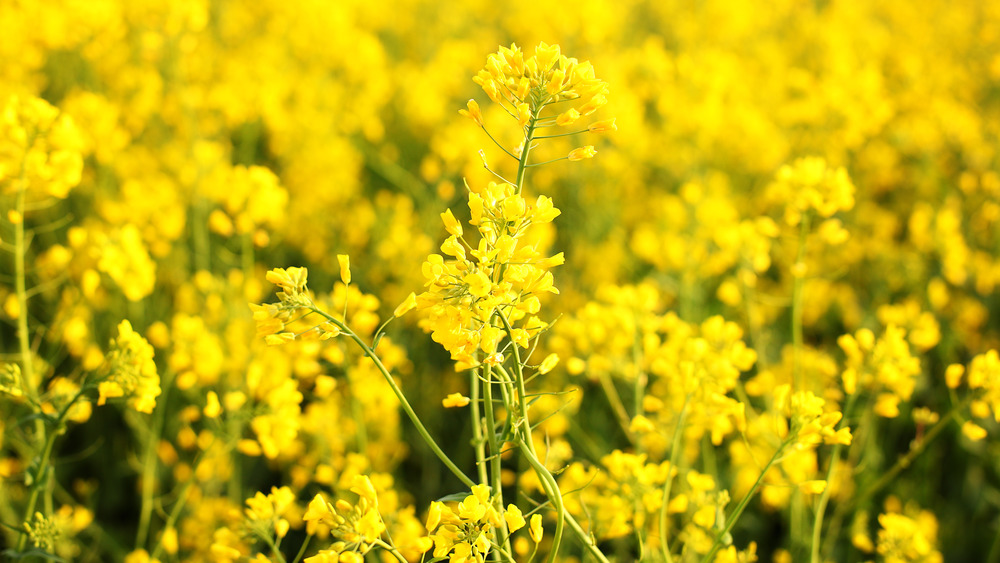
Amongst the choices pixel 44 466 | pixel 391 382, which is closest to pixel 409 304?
pixel 391 382

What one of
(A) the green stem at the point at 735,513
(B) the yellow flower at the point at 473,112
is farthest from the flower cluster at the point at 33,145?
(A) the green stem at the point at 735,513

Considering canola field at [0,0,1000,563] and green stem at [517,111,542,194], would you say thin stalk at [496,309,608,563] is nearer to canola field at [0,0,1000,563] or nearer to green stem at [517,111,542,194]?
canola field at [0,0,1000,563]

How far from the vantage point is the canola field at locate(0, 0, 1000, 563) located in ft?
5.02

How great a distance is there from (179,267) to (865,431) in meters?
3.39

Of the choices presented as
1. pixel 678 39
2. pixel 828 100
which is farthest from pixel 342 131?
pixel 678 39

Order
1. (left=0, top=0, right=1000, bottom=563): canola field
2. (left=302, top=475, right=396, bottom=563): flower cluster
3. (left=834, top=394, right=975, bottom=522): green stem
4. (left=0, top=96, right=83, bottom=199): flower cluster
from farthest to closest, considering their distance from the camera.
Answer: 1. (left=0, top=96, right=83, bottom=199): flower cluster
2. (left=834, top=394, right=975, bottom=522): green stem
3. (left=0, top=0, right=1000, bottom=563): canola field
4. (left=302, top=475, right=396, bottom=563): flower cluster

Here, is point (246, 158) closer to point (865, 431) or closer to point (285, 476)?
point (285, 476)

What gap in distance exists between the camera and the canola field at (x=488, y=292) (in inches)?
60.3

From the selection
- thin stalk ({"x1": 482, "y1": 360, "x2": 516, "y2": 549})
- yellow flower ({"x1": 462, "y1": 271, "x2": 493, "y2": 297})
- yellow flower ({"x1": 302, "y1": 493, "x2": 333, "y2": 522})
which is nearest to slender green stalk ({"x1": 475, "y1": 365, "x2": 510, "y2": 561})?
thin stalk ({"x1": 482, "y1": 360, "x2": 516, "y2": 549})

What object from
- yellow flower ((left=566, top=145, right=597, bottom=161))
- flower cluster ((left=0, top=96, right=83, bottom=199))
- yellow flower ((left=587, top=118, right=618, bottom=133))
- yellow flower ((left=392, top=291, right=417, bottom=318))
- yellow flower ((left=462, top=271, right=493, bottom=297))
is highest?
flower cluster ((left=0, top=96, right=83, bottom=199))

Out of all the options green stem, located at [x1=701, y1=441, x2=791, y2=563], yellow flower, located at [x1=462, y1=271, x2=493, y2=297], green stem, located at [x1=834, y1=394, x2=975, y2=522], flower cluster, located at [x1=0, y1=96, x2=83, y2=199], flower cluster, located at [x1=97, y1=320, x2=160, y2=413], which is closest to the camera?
yellow flower, located at [x1=462, y1=271, x2=493, y2=297]

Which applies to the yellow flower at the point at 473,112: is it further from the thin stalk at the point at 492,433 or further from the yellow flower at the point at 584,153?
the thin stalk at the point at 492,433

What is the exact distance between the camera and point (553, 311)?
369cm

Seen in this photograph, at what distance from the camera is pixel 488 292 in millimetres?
1171
